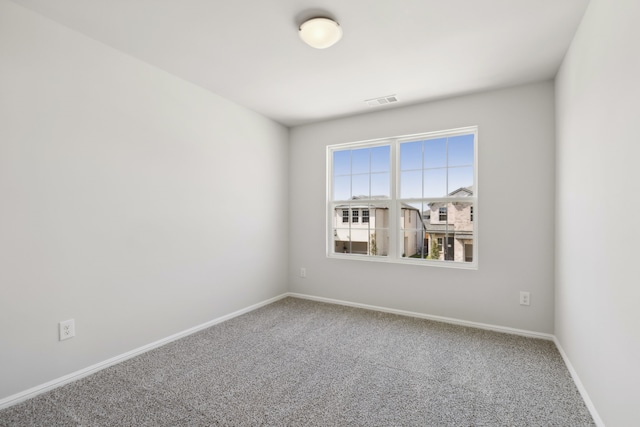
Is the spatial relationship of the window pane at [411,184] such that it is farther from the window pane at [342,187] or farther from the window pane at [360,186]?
the window pane at [342,187]

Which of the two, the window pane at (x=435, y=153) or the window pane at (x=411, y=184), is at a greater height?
the window pane at (x=435, y=153)

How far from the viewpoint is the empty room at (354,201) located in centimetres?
178

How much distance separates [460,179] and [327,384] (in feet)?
8.38

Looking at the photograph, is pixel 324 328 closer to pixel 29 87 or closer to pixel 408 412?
pixel 408 412

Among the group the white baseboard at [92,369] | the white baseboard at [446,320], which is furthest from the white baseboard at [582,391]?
the white baseboard at [92,369]

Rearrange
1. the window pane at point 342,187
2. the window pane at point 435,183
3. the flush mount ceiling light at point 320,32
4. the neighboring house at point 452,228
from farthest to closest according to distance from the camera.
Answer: the window pane at point 342,187 < the window pane at point 435,183 < the neighboring house at point 452,228 < the flush mount ceiling light at point 320,32

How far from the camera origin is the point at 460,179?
3365mm

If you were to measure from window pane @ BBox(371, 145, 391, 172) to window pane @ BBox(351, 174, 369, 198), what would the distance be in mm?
172

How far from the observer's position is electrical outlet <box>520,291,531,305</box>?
2.92m

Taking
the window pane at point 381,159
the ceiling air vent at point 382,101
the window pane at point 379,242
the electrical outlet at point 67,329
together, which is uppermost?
the ceiling air vent at point 382,101

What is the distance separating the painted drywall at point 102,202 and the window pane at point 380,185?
5.64 feet

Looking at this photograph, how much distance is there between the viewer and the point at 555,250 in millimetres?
2783

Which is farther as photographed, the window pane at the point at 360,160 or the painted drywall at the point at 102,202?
the window pane at the point at 360,160

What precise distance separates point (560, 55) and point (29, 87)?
395 cm
